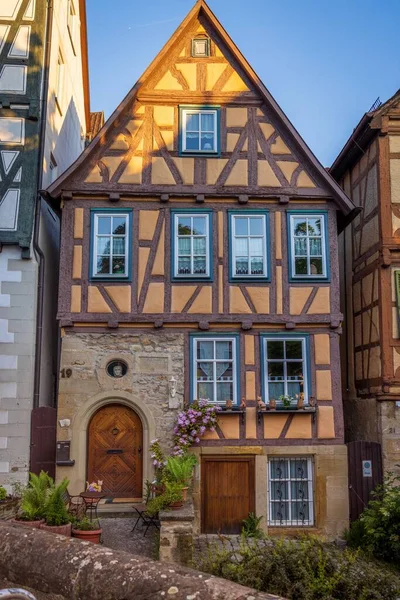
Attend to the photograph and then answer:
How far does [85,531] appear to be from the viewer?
29.7 ft

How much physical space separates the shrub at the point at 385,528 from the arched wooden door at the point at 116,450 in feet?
14.6

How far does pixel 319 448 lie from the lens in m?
12.3

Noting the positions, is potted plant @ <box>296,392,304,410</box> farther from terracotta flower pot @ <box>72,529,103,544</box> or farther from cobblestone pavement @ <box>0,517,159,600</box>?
terracotta flower pot @ <box>72,529,103,544</box>

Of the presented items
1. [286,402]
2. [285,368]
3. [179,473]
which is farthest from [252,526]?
[285,368]

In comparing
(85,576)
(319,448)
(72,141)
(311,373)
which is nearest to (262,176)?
(311,373)

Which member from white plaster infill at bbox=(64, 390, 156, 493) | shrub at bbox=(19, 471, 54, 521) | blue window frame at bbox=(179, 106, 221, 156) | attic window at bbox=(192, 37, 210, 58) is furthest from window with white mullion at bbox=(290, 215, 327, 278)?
shrub at bbox=(19, 471, 54, 521)

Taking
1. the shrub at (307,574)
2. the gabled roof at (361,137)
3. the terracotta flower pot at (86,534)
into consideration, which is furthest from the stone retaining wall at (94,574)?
the gabled roof at (361,137)

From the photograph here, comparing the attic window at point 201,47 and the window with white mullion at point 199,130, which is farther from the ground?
the attic window at point 201,47

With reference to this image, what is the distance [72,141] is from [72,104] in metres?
1.09

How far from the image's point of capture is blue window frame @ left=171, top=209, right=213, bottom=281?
41.8 feet

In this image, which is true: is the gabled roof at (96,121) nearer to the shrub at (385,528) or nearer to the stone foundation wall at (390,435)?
the stone foundation wall at (390,435)

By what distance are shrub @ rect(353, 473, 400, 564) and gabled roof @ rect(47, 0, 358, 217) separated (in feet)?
19.7

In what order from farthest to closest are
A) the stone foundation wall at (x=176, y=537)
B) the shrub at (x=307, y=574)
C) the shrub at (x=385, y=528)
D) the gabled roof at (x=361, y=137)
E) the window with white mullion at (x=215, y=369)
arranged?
the gabled roof at (x=361, y=137) → the window with white mullion at (x=215, y=369) → the shrub at (x=385, y=528) → the stone foundation wall at (x=176, y=537) → the shrub at (x=307, y=574)

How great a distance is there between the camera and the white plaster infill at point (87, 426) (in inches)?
473
